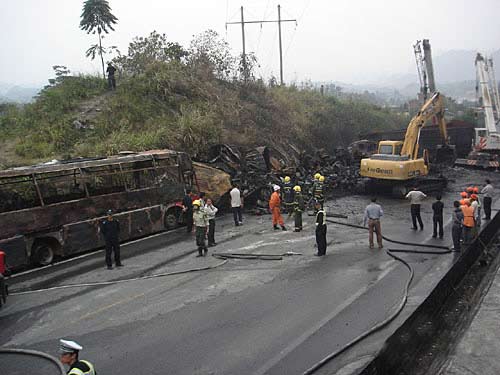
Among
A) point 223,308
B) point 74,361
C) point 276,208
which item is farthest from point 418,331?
point 276,208

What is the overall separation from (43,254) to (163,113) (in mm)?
14676

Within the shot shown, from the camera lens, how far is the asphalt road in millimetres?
7789

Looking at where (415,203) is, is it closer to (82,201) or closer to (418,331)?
(418,331)

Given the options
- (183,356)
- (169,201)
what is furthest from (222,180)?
(183,356)

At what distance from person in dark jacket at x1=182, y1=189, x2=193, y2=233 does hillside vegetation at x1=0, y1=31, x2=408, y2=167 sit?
5345mm

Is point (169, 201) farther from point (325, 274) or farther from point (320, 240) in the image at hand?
point (325, 274)

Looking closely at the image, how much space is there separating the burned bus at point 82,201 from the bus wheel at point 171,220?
4 cm

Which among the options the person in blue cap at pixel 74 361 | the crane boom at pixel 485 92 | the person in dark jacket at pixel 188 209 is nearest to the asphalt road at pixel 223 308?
the person in dark jacket at pixel 188 209

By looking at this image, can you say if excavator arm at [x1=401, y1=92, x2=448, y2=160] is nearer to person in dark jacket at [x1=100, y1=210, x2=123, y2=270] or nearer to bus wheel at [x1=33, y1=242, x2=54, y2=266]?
person in dark jacket at [x1=100, y1=210, x2=123, y2=270]

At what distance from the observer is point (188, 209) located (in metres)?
17.6

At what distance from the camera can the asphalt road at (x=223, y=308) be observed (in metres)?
7.79

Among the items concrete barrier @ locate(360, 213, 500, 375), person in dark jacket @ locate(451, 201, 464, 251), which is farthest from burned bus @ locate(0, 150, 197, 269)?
concrete barrier @ locate(360, 213, 500, 375)

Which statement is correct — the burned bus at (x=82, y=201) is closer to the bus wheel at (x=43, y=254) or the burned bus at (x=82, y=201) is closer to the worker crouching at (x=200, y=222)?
the bus wheel at (x=43, y=254)

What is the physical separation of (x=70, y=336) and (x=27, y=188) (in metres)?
7.85
